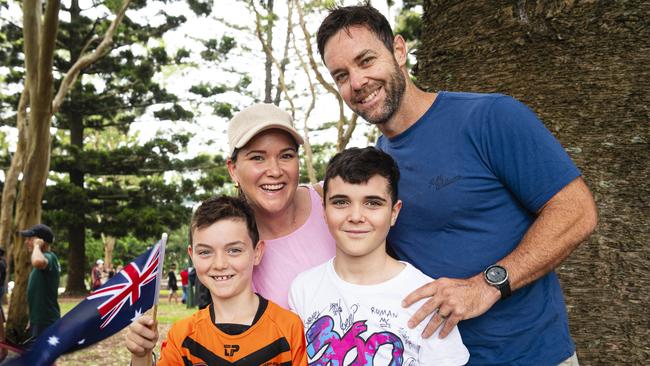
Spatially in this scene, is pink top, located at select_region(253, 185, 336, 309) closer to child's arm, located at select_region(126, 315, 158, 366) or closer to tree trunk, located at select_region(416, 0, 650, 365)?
child's arm, located at select_region(126, 315, 158, 366)

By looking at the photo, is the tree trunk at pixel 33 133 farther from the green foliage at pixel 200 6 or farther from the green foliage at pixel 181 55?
the green foliage at pixel 181 55

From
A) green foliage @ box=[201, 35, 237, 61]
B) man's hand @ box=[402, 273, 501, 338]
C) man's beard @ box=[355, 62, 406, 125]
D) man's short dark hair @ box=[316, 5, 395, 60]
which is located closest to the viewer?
man's hand @ box=[402, 273, 501, 338]

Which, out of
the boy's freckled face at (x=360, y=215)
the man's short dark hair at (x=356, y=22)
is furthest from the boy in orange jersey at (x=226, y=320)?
the man's short dark hair at (x=356, y=22)

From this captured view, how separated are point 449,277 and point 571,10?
5.91ft

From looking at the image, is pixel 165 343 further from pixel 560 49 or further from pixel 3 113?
pixel 3 113

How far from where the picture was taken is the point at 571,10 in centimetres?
314

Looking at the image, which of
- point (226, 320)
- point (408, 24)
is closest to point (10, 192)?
point (408, 24)

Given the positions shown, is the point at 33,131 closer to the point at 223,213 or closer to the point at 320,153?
the point at 223,213

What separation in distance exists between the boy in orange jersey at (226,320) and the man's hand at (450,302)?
0.48 metres

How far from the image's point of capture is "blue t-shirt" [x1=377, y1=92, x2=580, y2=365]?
6.90ft

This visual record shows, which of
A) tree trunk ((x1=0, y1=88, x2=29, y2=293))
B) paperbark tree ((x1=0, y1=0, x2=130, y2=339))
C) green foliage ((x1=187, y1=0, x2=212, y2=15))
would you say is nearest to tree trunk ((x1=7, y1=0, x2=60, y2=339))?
paperbark tree ((x1=0, y1=0, x2=130, y2=339))

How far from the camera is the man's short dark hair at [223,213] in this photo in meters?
2.34

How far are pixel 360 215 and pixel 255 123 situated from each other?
665 millimetres

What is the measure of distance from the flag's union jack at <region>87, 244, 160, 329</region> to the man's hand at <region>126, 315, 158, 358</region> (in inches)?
11.9
